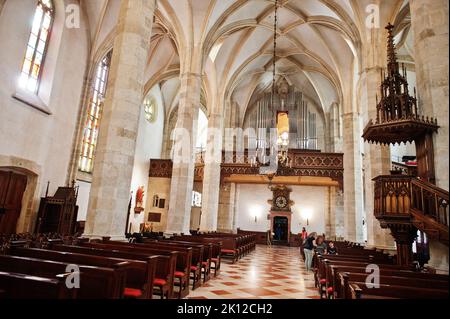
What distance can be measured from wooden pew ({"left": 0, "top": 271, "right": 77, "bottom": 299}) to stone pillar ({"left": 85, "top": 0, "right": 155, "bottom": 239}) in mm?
3577

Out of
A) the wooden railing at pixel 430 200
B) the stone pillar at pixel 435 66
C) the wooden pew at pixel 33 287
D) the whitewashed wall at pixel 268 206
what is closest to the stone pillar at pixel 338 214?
the whitewashed wall at pixel 268 206

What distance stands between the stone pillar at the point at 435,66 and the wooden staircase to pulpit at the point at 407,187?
171 mm

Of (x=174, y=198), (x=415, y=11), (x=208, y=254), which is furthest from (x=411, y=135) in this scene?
(x=174, y=198)

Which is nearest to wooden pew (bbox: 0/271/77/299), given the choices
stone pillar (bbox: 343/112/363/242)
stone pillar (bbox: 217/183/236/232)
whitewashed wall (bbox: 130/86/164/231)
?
stone pillar (bbox: 343/112/363/242)

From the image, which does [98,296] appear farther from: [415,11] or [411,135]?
[415,11]

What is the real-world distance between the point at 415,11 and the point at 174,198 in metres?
9.55

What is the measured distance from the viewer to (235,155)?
18.7 metres

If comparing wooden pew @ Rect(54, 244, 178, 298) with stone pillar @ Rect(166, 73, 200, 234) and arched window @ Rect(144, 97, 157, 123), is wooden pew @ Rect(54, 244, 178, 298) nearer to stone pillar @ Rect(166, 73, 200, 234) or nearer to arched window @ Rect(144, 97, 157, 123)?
stone pillar @ Rect(166, 73, 200, 234)

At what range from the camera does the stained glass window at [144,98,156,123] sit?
20734 millimetres

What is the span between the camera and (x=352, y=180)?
50.6ft

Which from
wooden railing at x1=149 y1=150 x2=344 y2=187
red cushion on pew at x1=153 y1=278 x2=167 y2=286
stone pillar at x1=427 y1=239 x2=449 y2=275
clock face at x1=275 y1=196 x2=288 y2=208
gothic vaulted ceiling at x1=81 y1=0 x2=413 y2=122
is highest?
gothic vaulted ceiling at x1=81 y1=0 x2=413 y2=122

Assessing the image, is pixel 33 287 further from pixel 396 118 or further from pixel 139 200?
A: pixel 139 200

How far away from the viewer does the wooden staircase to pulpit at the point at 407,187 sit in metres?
4.31

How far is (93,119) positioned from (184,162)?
273 inches
